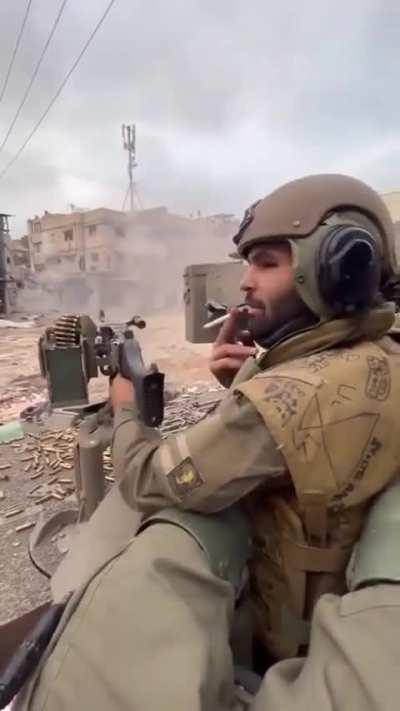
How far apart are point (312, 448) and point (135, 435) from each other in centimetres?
46

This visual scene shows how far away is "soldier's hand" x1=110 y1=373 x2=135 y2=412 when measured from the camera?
54.1 inches

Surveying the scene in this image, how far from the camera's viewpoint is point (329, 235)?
957 millimetres

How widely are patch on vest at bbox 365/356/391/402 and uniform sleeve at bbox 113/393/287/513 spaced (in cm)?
19

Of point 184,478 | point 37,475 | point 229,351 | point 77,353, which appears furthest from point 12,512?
point 184,478

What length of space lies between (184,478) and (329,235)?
55 centimetres

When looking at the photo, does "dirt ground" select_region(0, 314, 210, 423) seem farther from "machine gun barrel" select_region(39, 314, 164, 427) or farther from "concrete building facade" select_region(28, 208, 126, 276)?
"concrete building facade" select_region(28, 208, 126, 276)

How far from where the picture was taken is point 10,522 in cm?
249

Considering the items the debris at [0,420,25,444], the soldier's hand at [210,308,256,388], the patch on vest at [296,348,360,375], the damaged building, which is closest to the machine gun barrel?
the soldier's hand at [210,308,256,388]

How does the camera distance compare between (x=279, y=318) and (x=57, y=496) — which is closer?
(x=279, y=318)

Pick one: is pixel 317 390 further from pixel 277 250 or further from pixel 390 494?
pixel 277 250

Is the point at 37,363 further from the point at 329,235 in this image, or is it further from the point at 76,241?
the point at 76,241

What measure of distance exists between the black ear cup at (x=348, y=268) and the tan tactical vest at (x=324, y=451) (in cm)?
9

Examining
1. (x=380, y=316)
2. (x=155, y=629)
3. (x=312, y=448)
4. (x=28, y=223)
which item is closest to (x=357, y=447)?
(x=312, y=448)

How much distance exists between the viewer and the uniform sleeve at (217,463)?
32.1 inches
